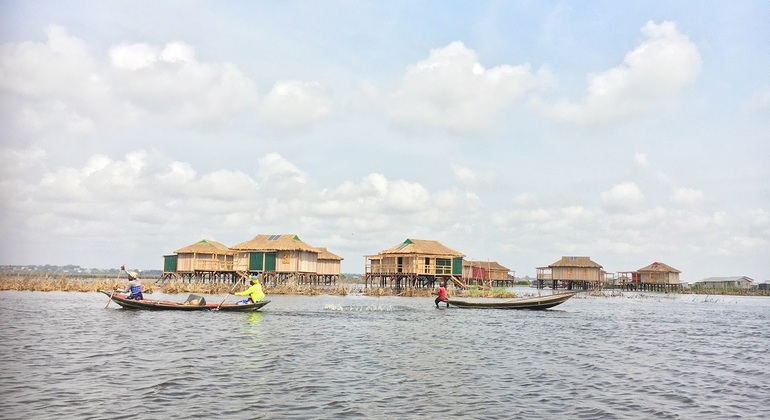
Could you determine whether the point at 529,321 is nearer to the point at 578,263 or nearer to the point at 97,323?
the point at 97,323

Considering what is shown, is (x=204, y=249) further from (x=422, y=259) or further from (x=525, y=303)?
(x=525, y=303)

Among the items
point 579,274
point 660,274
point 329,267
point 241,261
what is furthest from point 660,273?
point 241,261

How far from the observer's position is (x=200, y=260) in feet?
199

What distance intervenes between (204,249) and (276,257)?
9.41 meters

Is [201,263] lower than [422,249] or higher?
lower

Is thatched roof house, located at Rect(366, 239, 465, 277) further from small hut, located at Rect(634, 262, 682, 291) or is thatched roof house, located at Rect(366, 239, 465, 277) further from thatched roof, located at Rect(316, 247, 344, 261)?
small hut, located at Rect(634, 262, 682, 291)

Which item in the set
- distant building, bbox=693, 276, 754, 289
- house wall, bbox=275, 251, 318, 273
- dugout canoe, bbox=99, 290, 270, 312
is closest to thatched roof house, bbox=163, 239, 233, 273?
house wall, bbox=275, 251, 318, 273

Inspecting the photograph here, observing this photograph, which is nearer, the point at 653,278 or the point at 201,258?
the point at 201,258

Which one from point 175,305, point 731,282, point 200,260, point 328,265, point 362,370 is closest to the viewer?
point 362,370

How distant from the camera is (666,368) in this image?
17047mm

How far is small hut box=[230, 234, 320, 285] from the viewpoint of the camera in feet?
189

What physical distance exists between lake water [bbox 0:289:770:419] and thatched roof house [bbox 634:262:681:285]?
67.0 meters

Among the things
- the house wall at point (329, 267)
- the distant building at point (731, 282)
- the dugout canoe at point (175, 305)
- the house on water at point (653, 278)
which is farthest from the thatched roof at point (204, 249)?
the distant building at point (731, 282)

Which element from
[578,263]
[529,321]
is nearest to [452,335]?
[529,321]
